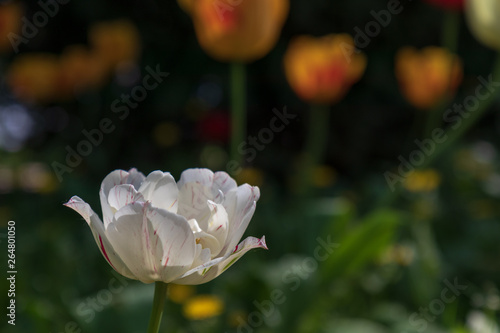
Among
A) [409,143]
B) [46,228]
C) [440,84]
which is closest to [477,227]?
[440,84]

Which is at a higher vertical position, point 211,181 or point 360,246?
point 211,181

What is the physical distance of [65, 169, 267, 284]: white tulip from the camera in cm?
41

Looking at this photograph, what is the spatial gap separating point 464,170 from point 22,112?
76.1 inches

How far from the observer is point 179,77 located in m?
2.76

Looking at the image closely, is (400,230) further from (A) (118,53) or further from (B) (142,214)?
(B) (142,214)

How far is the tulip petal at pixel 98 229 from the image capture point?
418 millimetres

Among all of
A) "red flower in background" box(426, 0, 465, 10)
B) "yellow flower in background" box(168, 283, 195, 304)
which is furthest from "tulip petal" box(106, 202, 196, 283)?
"red flower in background" box(426, 0, 465, 10)

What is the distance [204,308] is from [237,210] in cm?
66

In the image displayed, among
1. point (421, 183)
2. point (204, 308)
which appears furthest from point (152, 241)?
point (421, 183)

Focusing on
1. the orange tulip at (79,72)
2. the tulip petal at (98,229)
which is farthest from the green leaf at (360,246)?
the orange tulip at (79,72)

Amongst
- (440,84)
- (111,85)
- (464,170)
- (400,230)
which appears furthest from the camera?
(111,85)

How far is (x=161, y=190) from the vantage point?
45 centimetres
